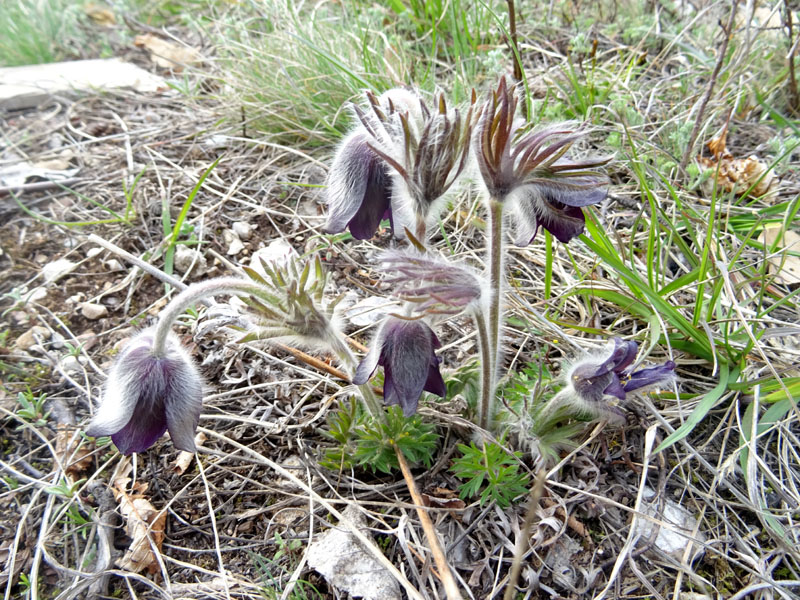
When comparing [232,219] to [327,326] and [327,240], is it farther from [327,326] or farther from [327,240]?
[327,326]

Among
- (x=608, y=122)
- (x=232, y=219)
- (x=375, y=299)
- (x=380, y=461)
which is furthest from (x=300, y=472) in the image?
(x=608, y=122)

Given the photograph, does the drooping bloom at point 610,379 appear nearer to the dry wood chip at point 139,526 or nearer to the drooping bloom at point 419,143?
the drooping bloom at point 419,143

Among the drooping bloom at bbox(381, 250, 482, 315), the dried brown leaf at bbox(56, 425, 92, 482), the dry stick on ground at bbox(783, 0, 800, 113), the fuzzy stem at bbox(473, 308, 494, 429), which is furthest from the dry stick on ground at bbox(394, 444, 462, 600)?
the dry stick on ground at bbox(783, 0, 800, 113)

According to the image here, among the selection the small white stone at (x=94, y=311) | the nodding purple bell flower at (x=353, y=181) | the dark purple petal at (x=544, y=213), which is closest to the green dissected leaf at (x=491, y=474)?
the dark purple petal at (x=544, y=213)

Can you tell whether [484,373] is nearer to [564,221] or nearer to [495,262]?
[495,262]

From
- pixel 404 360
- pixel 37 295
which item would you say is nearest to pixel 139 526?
pixel 404 360

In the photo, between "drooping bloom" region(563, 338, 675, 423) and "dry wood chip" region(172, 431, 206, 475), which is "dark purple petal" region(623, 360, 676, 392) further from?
"dry wood chip" region(172, 431, 206, 475)
